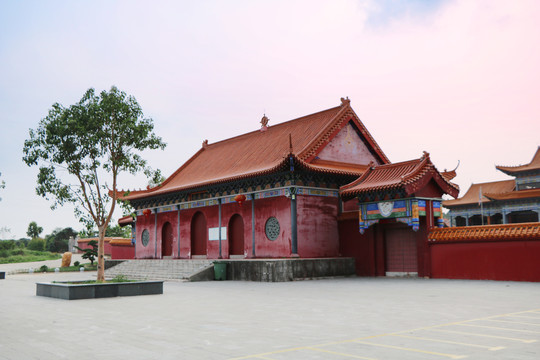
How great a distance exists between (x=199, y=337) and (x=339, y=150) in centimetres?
1813

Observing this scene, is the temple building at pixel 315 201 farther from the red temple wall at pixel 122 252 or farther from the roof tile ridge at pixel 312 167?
the red temple wall at pixel 122 252

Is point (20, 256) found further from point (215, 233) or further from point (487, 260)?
point (487, 260)

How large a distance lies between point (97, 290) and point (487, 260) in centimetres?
1277

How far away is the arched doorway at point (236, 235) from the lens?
24.9 meters

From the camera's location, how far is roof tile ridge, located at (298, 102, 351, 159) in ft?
74.8

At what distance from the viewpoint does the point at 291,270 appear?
20.2 m

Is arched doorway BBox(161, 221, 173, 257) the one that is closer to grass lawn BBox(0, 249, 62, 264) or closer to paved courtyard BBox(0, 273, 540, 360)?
paved courtyard BBox(0, 273, 540, 360)

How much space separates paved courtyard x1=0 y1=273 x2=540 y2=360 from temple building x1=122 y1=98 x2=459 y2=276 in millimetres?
7304

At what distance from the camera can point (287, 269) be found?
2006cm

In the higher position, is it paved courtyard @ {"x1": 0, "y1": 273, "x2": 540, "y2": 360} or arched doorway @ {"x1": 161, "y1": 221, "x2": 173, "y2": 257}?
arched doorway @ {"x1": 161, "y1": 221, "x2": 173, "y2": 257}

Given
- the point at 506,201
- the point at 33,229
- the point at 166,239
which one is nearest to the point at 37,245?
the point at 33,229

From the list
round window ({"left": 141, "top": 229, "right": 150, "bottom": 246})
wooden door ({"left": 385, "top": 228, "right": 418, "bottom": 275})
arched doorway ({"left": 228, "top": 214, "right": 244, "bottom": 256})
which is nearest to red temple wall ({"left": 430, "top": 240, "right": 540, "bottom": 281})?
wooden door ({"left": 385, "top": 228, "right": 418, "bottom": 275})

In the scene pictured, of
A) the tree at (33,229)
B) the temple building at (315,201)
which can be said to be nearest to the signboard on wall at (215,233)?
the temple building at (315,201)

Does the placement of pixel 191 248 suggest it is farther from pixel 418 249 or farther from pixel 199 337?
pixel 199 337
